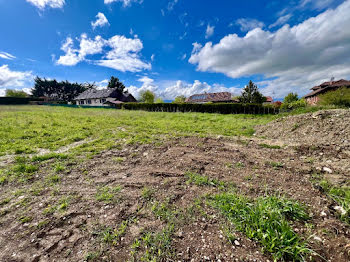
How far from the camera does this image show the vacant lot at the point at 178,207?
1.62 metres

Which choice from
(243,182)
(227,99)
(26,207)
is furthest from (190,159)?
(227,99)

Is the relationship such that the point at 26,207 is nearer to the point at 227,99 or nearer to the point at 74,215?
the point at 74,215

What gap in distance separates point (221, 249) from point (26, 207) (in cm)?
311

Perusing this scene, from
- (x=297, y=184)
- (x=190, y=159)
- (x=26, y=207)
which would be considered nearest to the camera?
(x=26, y=207)

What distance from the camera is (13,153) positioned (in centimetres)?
445

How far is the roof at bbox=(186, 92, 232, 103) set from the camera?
1908 inches

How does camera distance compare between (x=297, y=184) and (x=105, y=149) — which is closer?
(x=297, y=184)

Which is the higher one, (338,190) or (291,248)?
(338,190)

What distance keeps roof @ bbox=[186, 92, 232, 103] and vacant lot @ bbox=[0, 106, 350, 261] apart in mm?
47463

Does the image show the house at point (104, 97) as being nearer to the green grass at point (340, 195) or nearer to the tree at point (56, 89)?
the tree at point (56, 89)

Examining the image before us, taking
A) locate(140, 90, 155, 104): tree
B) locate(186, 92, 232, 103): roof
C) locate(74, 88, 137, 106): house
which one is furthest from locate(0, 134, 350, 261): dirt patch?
locate(140, 90, 155, 104): tree

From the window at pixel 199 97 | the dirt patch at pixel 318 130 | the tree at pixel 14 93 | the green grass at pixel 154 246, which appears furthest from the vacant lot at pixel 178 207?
the tree at pixel 14 93

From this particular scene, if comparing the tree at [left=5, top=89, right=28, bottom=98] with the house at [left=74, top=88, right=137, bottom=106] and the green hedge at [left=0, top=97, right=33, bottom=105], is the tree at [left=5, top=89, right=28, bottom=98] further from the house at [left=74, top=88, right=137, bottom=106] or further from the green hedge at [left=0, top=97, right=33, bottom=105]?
the house at [left=74, top=88, right=137, bottom=106]

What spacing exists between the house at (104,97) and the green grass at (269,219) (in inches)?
1775
